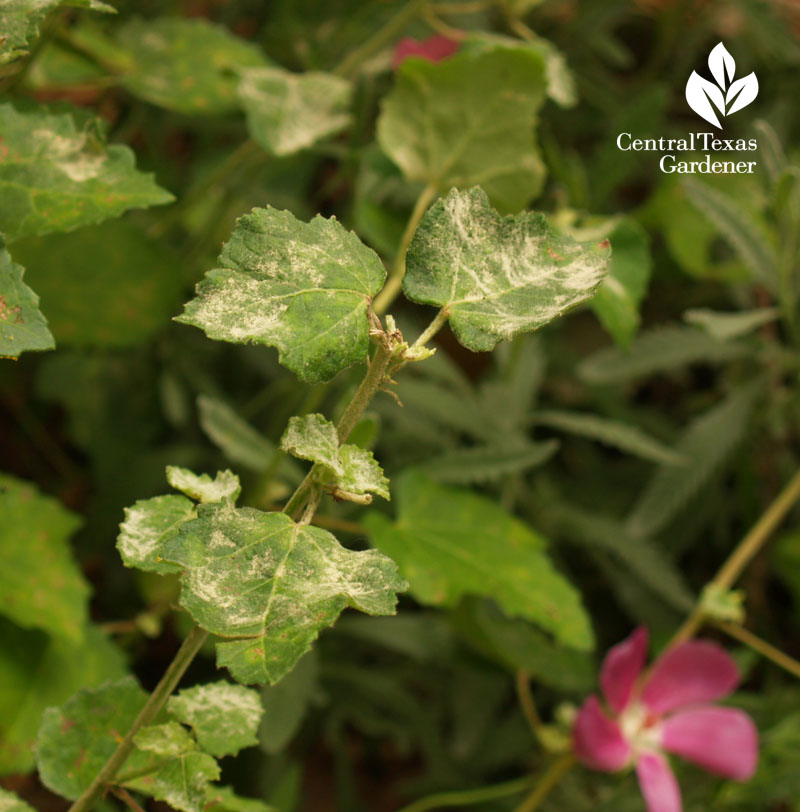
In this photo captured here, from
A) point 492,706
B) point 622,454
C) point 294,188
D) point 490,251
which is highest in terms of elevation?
→ point 490,251

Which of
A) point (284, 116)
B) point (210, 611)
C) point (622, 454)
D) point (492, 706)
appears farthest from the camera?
point (622, 454)

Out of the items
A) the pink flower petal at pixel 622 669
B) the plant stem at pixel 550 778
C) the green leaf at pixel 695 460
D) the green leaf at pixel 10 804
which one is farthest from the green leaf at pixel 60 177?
the green leaf at pixel 695 460

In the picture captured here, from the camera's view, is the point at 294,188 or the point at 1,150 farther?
the point at 294,188

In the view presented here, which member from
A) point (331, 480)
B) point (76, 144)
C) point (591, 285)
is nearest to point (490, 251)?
point (591, 285)

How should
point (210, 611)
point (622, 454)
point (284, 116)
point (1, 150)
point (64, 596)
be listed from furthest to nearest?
point (622, 454)
point (284, 116)
point (64, 596)
point (1, 150)
point (210, 611)

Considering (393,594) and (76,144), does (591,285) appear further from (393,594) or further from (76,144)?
(76,144)

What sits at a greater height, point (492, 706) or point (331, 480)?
point (331, 480)

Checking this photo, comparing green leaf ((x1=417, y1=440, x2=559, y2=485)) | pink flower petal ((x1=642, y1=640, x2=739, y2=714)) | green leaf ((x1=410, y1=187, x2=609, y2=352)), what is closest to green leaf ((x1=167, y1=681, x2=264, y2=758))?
green leaf ((x1=410, y1=187, x2=609, y2=352))

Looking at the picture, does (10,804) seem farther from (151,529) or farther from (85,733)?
(151,529)
